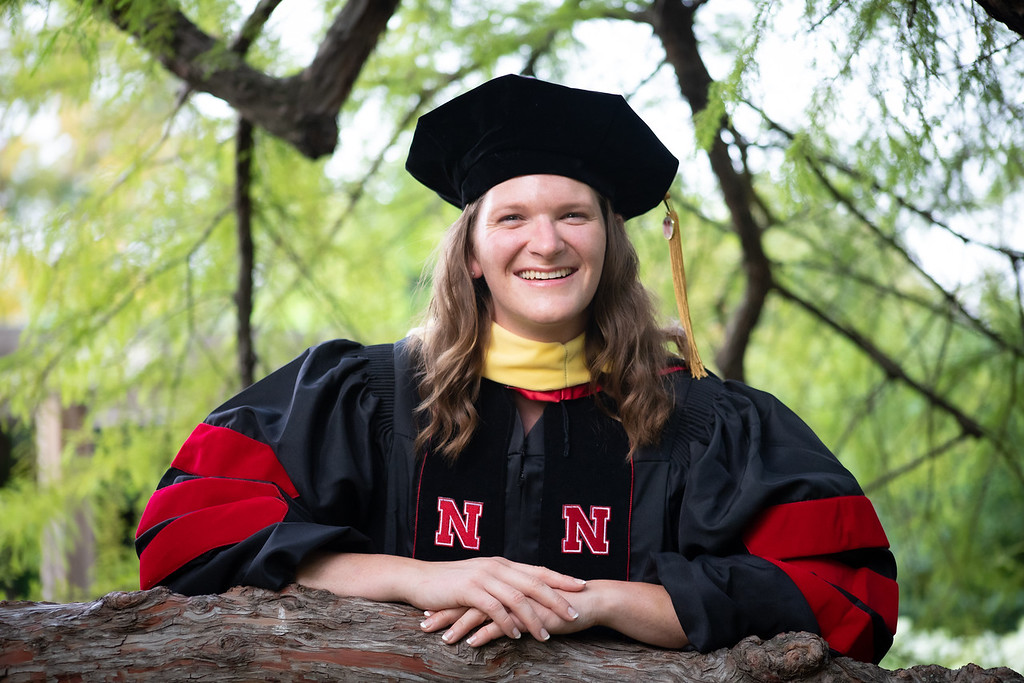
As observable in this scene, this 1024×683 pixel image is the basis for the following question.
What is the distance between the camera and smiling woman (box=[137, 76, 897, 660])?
1.76m

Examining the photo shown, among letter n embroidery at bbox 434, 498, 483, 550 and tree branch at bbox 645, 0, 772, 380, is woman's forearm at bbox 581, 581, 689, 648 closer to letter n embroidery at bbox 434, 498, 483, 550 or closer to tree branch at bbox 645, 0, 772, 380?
letter n embroidery at bbox 434, 498, 483, 550

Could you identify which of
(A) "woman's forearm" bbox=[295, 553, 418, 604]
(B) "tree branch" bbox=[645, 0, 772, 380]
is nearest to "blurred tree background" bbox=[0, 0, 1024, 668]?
(B) "tree branch" bbox=[645, 0, 772, 380]

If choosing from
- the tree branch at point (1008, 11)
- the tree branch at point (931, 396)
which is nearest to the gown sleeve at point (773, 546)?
the tree branch at point (1008, 11)

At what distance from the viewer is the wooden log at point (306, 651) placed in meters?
1.53

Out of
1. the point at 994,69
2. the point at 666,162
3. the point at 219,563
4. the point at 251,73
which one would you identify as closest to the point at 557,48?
the point at 251,73

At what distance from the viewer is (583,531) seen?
2014 mm

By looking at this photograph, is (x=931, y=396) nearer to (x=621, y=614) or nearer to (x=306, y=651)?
(x=621, y=614)

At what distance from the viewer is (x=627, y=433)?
210 cm

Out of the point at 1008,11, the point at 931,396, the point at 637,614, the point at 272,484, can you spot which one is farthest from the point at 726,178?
the point at 272,484

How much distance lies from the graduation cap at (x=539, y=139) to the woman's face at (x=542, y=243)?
0.12 feet

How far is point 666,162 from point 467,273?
0.54 metres

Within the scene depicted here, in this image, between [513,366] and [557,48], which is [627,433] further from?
[557,48]

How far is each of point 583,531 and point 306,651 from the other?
0.68m

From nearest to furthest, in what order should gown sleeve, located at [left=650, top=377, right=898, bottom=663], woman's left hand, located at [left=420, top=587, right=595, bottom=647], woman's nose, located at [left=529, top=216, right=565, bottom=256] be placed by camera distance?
woman's left hand, located at [left=420, top=587, right=595, bottom=647]
gown sleeve, located at [left=650, top=377, right=898, bottom=663]
woman's nose, located at [left=529, top=216, right=565, bottom=256]
